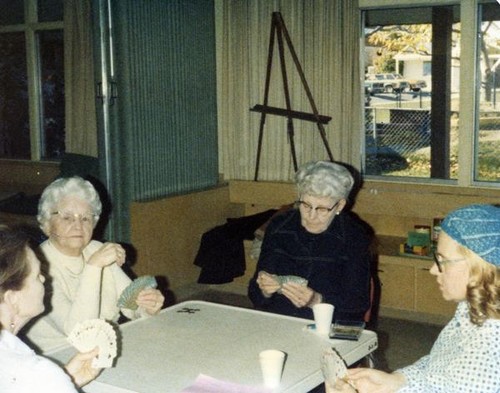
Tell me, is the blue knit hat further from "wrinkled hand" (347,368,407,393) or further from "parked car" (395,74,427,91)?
"parked car" (395,74,427,91)

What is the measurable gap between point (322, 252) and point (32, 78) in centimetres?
472

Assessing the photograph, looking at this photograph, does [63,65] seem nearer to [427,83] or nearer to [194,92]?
[194,92]

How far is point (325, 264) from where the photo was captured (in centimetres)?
Answer: 296

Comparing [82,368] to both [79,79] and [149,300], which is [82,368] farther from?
[79,79]

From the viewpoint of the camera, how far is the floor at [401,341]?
426 cm

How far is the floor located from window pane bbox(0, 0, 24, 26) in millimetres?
4518

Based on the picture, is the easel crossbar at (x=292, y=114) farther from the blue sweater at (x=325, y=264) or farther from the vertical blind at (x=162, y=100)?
the blue sweater at (x=325, y=264)

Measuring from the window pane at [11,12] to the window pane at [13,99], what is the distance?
0.13m

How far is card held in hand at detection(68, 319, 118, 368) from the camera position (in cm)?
187

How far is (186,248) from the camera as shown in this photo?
18.1 ft

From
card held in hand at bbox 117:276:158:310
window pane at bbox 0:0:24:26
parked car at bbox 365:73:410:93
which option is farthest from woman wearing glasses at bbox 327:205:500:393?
window pane at bbox 0:0:24:26

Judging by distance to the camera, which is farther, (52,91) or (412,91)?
(52,91)

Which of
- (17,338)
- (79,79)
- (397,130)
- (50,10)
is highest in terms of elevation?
(50,10)

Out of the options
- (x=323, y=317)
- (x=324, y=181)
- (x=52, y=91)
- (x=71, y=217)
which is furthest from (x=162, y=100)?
(x=323, y=317)
